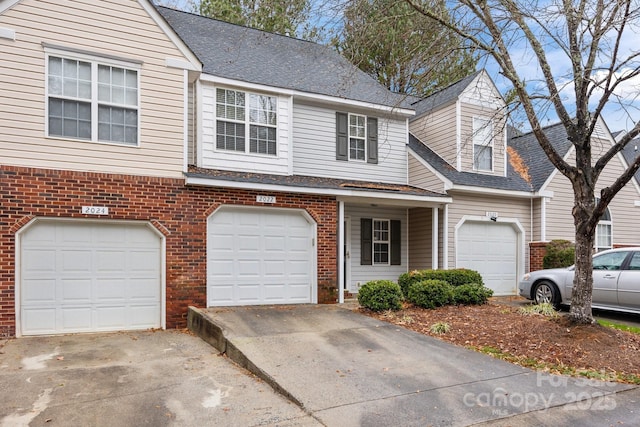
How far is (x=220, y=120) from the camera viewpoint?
10859mm

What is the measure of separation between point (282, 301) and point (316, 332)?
2.52m

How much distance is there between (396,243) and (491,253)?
2823 millimetres

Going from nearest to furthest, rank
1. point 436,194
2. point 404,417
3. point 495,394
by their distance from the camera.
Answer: point 404,417 < point 495,394 < point 436,194

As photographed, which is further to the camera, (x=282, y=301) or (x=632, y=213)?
(x=632, y=213)

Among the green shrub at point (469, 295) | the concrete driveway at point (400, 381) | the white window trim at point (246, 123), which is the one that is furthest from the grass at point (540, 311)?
the white window trim at point (246, 123)

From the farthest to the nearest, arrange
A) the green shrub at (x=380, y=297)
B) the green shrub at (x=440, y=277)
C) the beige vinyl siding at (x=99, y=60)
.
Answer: the green shrub at (x=440, y=277) → the green shrub at (x=380, y=297) → the beige vinyl siding at (x=99, y=60)

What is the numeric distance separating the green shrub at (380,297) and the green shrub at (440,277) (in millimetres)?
970

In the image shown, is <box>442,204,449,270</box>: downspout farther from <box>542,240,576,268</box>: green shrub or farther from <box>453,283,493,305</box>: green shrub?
<box>542,240,576,268</box>: green shrub

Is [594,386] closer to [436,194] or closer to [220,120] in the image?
[436,194]

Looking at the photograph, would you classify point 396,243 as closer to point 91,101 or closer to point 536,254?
point 536,254

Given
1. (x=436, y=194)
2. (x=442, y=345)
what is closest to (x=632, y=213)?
(x=436, y=194)

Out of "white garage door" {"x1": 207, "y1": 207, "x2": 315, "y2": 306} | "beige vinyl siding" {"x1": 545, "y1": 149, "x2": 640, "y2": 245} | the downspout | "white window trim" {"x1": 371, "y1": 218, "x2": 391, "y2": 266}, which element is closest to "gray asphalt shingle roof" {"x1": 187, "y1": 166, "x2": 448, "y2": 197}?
the downspout

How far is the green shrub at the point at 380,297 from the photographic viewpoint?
32.3 ft

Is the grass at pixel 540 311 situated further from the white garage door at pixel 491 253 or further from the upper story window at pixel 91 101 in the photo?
the upper story window at pixel 91 101
